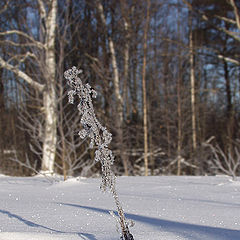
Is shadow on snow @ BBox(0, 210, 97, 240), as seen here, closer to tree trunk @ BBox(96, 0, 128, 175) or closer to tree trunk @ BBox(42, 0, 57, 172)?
tree trunk @ BBox(42, 0, 57, 172)

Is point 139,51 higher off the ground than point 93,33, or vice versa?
point 93,33

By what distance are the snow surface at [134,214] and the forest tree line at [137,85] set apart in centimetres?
A: 449

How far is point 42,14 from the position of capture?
7.85m

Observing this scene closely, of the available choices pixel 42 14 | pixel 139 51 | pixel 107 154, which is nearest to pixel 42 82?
pixel 42 14

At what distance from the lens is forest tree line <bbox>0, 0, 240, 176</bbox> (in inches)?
353

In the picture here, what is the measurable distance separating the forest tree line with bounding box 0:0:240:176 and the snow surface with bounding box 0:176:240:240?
4487mm

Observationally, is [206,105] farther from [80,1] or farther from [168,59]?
[80,1]

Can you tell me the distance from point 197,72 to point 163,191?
10.4 metres

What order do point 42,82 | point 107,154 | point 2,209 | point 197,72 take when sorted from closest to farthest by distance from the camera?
point 107,154 < point 2,209 < point 42,82 < point 197,72

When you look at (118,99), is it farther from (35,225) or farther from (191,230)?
(191,230)

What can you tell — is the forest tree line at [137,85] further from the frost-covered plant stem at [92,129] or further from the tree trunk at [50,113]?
the frost-covered plant stem at [92,129]

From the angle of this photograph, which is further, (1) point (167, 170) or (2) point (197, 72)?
(2) point (197, 72)

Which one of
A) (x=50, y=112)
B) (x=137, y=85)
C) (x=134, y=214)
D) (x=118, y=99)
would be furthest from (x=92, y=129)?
(x=137, y=85)

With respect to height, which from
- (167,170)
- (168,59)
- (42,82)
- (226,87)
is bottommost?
(167,170)
